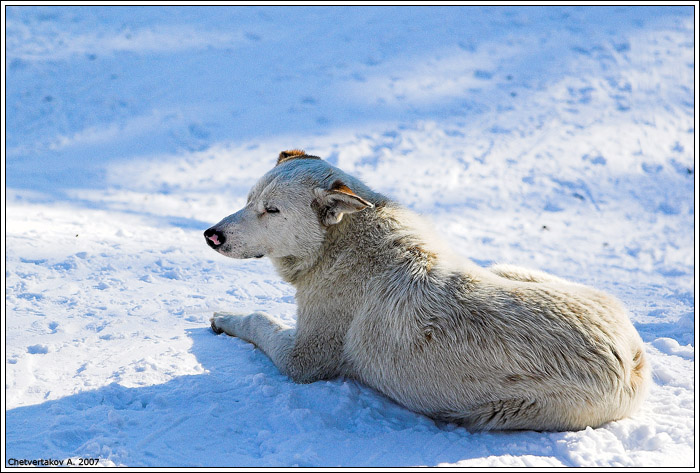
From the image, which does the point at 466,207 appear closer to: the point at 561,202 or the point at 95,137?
the point at 561,202

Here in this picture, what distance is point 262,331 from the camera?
4.77 meters

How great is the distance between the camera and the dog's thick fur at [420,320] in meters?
3.67

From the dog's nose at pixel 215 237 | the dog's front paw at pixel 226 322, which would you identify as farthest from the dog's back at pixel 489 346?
the dog's front paw at pixel 226 322

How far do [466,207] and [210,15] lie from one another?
27.4ft

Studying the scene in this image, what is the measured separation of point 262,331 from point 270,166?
6.18 metres

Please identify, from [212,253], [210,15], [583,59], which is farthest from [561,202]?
[210,15]

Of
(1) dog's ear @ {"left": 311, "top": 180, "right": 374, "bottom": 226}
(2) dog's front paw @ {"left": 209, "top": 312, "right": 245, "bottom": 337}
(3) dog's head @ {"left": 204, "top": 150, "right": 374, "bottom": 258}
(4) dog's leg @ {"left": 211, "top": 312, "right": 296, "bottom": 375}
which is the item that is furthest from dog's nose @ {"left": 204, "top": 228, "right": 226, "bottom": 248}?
(2) dog's front paw @ {"left": 209, "top": 312, "right": 245, "bottom": 337}

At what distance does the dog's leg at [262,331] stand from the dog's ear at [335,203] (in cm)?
88

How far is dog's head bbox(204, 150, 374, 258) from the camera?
4336 millimetres

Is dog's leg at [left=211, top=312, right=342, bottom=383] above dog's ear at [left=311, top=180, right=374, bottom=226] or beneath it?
beneath

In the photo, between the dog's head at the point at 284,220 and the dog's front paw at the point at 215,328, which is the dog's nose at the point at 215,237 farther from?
the dog's front paw at the point at 215,328

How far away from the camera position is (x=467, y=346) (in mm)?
3754

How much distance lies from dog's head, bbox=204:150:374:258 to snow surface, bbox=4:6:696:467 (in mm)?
864

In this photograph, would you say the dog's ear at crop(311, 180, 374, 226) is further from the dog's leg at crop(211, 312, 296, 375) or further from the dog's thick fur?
the dog's leg at crop(211, 312, 296, 375)
